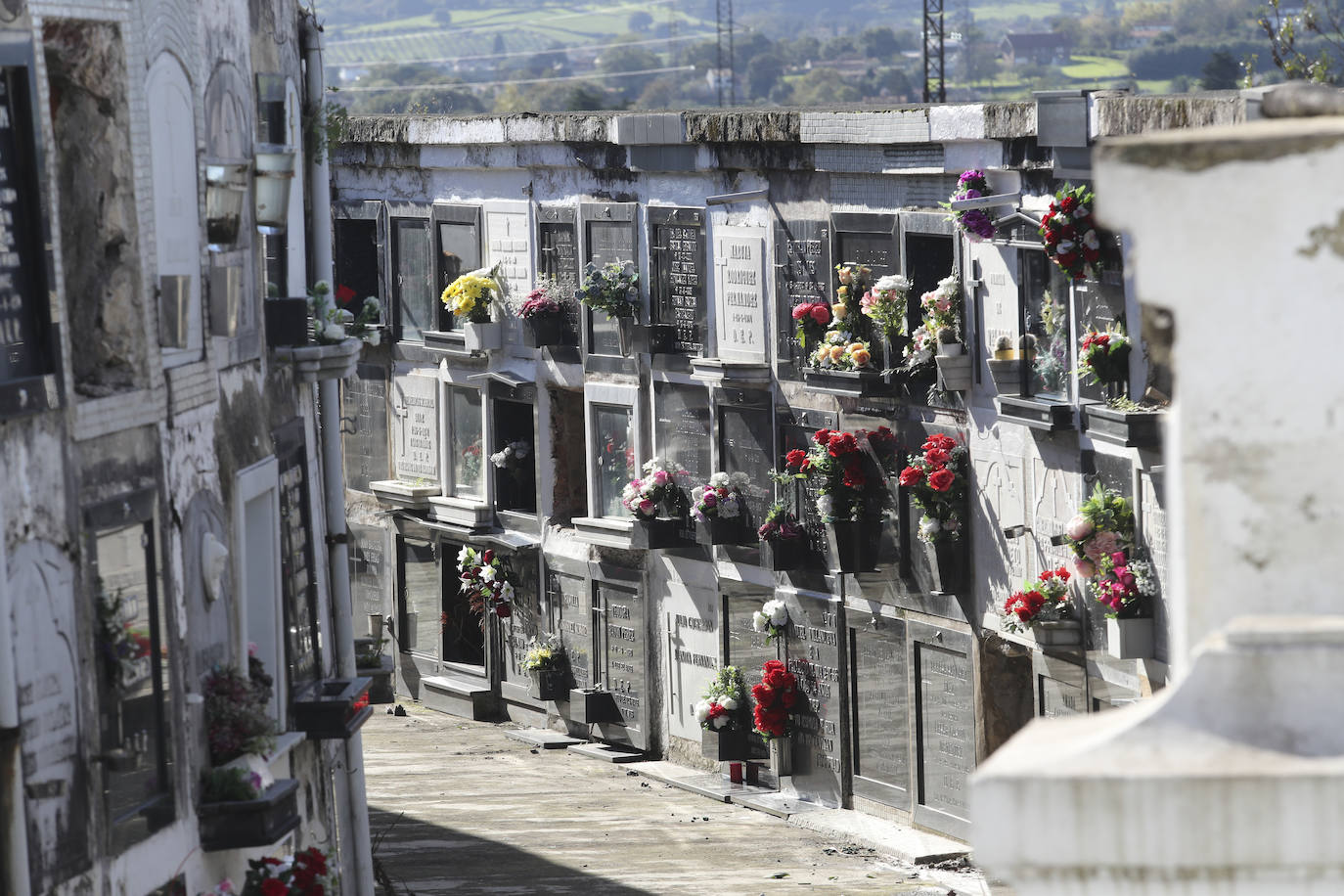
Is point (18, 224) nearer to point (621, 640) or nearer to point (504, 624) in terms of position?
point (621, 640)

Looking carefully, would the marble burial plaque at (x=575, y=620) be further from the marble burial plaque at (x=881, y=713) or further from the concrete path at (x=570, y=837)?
the marble burial plaque at (x=881, y=713)

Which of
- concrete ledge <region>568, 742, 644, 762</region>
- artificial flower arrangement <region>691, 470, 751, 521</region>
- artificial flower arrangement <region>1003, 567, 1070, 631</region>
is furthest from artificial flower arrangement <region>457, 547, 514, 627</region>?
artificial flower arrangement <region>1003, 567, 1070, 631</region>

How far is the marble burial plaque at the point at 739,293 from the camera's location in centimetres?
2028

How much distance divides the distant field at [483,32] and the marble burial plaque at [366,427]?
13507 cm

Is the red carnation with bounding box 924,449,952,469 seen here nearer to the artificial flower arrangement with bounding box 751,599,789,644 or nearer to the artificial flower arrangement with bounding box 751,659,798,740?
the artificial flower arrangement with bounding box 751,599,789,644

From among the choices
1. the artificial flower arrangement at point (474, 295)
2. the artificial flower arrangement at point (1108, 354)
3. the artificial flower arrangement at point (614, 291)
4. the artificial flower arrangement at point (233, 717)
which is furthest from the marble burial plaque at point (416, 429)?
the artificial flower arrangement at point (233, 717)

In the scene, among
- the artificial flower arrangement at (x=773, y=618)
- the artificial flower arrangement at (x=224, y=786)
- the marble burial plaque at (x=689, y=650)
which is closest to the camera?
the artificial flower arrangement at (x=224, y=786)

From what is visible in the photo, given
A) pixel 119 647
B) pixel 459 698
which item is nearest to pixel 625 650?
pixel 459 698

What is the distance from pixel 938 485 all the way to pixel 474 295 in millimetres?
7354

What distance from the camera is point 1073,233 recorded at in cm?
1559

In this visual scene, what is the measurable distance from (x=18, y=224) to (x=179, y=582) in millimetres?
2287

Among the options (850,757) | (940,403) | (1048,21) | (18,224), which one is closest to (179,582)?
(18,224)

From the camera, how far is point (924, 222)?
1812 centimetres

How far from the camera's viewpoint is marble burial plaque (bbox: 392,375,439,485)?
25.0m
